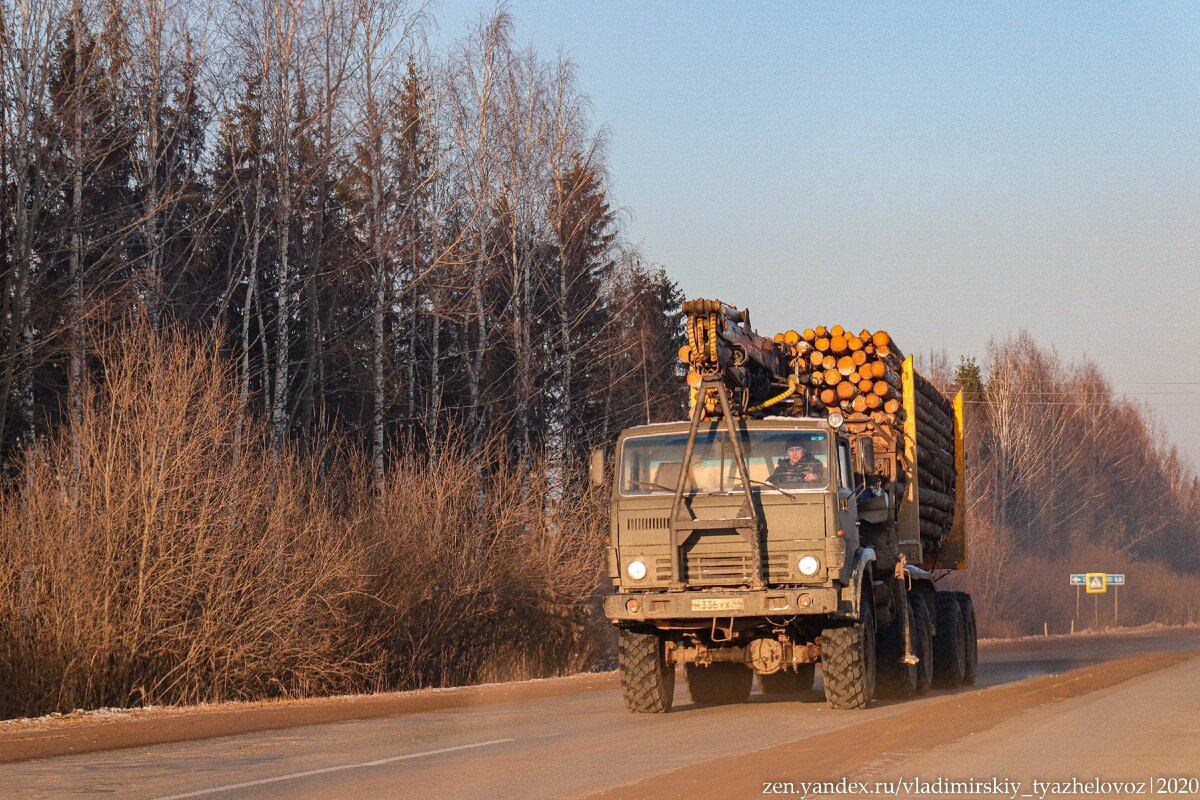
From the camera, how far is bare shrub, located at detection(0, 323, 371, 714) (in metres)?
17.8

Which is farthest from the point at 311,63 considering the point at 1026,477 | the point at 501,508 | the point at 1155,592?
the point at 1155,592

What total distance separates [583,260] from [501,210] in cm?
369

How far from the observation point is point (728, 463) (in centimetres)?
1488

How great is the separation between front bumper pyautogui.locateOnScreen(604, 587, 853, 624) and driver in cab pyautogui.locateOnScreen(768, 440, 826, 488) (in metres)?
1.10

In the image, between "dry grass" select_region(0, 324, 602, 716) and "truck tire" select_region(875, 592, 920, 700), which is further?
"dry grass" select_region(0, 324, 602, 716)

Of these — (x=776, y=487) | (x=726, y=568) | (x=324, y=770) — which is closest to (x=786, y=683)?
(x=726, y=568)

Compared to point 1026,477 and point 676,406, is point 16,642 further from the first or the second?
point 1026,477

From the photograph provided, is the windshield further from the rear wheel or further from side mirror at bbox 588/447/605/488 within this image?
the rear wheel

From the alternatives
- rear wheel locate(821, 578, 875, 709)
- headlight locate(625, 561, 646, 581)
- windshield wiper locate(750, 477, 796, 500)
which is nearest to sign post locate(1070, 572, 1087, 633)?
rear wheel locate(821, 578, 875, 709)

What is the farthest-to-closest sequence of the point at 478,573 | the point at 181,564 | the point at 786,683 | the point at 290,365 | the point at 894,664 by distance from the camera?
the point at 290,365, the point at 478,573, the point at 786,683, the point at 181,564, the point at 894,664

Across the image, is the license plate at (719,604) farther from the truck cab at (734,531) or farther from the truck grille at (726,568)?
the truck grille at (726,568)

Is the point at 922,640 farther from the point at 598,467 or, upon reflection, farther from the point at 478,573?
the point at 478,573

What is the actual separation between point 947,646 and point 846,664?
217 inches

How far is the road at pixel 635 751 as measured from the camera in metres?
9.76
